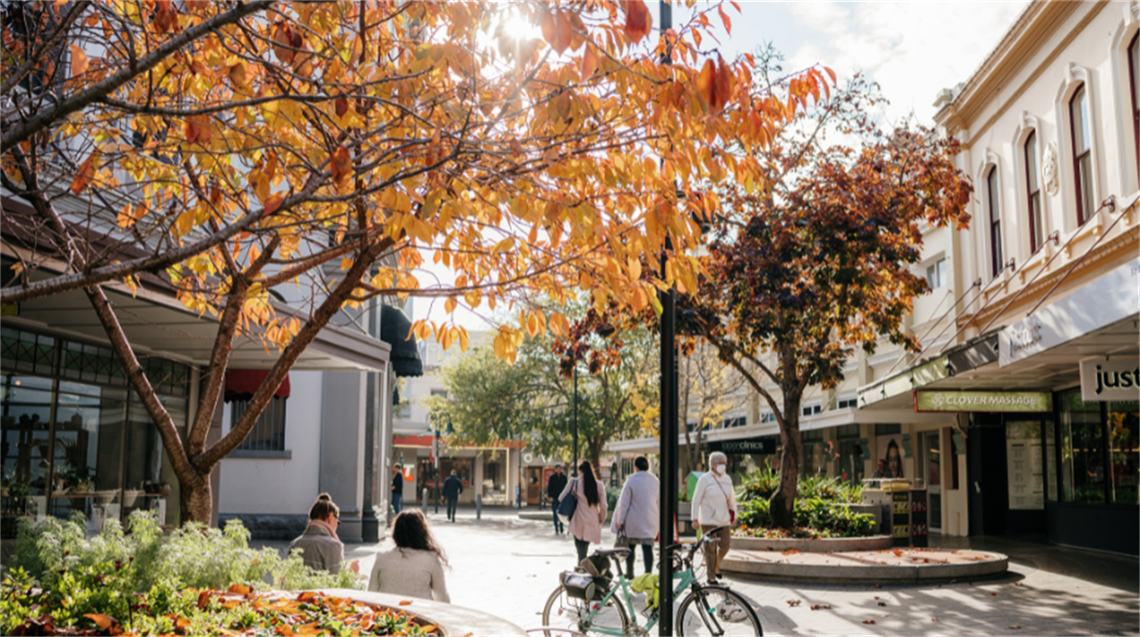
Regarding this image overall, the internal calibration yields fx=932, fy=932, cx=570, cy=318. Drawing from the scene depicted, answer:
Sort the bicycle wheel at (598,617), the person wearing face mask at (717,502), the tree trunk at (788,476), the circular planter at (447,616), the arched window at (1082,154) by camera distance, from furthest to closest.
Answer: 1. the tree trunk at (788,476)
2. the arched window at (1082,154)
3. the person wearing face mask at (717,502)
4. the bicycle wheel at (598,617)
5. the circular planter at (447,616)

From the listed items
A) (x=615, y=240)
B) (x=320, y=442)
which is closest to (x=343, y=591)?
(x=615, y=240)

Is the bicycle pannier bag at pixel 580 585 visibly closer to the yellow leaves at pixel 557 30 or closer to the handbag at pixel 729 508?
the handbag at pixel 729 508

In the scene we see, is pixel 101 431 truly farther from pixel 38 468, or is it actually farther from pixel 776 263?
pixel 776 263

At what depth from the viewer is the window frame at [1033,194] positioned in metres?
19.2

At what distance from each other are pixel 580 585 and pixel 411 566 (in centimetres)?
172

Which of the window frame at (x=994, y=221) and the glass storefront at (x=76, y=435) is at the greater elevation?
the window frame at (x=994, y=221)

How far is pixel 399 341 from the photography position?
21.0m

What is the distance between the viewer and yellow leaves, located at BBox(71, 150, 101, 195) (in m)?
5.78

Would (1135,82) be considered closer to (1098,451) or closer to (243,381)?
(1098,451)

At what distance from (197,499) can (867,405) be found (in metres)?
18.5

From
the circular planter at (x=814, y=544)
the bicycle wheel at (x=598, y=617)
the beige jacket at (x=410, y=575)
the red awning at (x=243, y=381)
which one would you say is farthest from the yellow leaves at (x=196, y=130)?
the circular planter at (x=814, y=544)

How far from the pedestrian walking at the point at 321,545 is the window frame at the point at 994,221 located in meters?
17.7

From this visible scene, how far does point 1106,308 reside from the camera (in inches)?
411

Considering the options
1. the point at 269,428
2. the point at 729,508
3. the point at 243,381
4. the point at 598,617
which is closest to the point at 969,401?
the point at 729,508
